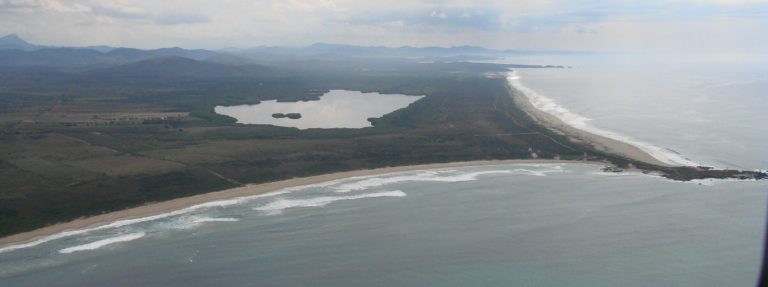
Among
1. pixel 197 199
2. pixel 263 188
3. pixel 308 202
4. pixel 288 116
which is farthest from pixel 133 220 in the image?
pixel 288 116

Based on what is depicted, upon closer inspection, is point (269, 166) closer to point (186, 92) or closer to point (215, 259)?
point (215, 259)

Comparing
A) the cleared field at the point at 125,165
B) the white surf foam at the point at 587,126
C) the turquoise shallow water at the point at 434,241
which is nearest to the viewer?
the turquoise shallow water at the point at 434,241

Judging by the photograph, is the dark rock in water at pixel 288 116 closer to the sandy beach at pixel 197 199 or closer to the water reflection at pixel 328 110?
the water reflection at pixel 328 110

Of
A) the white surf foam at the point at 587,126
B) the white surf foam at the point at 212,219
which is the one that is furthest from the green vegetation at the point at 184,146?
the white surf foam at the point at 212,219

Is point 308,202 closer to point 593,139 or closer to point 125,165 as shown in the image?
point 125,165

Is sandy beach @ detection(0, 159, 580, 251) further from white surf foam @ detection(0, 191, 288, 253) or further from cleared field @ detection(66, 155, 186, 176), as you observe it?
cleared field @ detection(66, 155, 186, 176)

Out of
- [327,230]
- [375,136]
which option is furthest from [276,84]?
[327,230]

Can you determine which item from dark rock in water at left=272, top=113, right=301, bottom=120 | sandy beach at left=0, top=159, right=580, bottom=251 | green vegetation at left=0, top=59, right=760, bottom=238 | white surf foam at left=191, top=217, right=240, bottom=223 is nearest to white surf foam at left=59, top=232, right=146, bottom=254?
sandy beach at left=0, top=159, right=580, bottom=251

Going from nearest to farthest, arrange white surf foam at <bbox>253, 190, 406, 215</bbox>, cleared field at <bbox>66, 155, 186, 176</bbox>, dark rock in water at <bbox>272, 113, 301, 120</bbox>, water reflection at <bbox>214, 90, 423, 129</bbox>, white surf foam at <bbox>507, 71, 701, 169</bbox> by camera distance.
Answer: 1. white surf foam at <bbox>253, 190, 406, 215</bbox>
2. cleared field at <bbox>66, 155, 186, 176</bbox>
3. white surf foam at <bbox>507, 71, 701, 169</bbox>
4. water reflection at <bbox>214, 90, 423, 129</bbox>
5. dark rock in water at <bbox>272, 113, 301, 120</bbox>
